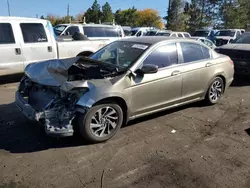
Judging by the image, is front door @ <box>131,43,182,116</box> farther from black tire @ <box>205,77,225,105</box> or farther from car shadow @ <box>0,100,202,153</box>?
black tire @ <box>205,77,225,105</box>

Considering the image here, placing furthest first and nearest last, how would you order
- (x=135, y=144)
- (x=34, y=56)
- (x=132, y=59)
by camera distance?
(x=34, y=56) < (x=132, y=59) < (x=135, y=144)

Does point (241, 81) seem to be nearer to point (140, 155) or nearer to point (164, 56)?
point (164, 56)

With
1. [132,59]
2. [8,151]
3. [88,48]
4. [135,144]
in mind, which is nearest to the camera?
[8,151]

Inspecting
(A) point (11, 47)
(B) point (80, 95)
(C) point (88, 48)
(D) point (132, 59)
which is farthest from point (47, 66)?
(C) point (88, 48)

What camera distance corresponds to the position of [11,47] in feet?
24.3

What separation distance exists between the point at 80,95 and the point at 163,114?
2167mm

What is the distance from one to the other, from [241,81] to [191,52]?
4.25 m

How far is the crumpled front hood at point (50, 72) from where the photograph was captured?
159 inches

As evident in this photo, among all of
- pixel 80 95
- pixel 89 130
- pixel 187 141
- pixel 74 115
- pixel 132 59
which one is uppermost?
pixel 132 59

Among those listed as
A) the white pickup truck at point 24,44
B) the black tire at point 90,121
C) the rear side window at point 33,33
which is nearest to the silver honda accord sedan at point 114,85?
the black tire at point 90,121

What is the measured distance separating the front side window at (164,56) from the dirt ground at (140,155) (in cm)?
111

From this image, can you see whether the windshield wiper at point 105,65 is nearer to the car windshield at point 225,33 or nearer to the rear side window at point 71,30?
the rear side window at point 71,30

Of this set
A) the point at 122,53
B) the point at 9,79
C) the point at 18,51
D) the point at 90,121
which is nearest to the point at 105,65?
the point at 122,53

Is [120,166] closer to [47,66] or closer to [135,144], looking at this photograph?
[135,144]
